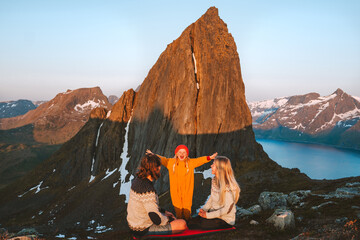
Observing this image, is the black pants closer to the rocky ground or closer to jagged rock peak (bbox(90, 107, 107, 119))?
the rocky ground

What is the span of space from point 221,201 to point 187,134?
116ft

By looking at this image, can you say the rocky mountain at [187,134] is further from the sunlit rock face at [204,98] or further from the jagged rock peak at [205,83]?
the jagged rock peak at [205,83]

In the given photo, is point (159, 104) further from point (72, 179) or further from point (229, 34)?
point (72, 179)

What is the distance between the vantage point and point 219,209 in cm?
945

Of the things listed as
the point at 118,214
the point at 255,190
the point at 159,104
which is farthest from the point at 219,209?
the point at 159,104

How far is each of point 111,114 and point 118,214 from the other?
153 feet

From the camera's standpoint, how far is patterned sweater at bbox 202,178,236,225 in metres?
9.16

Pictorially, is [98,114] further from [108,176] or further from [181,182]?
[181,182]

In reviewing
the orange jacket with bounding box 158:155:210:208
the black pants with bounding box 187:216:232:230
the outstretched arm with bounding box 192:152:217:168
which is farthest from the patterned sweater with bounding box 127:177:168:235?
the outstretched arm with bounding box 192:152:217:168

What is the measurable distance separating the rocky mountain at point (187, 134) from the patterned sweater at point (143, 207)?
70.1 feet

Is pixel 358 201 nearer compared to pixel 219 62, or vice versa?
pixel 358 201

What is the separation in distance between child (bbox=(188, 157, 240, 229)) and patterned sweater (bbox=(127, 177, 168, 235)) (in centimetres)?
204

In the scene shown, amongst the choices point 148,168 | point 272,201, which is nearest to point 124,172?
point 272,201

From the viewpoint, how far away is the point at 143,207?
326 inches
